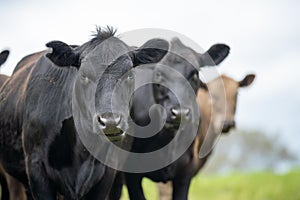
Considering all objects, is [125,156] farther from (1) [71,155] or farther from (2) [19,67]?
(2) [19,67]

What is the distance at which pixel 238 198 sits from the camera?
19047 millimetres

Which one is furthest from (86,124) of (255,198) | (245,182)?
(245,182)

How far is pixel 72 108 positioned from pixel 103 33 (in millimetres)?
840

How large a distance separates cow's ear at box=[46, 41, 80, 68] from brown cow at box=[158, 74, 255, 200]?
5.49 m

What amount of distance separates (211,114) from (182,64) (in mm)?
5071

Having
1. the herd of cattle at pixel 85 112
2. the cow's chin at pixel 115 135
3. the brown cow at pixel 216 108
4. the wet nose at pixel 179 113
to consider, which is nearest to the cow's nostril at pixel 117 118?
the herd of cattle at pixel 85 112

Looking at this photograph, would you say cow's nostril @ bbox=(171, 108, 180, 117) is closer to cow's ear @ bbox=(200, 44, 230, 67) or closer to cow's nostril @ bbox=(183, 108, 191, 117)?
cow's nostril @ bbox=(183, 108, 191, 117)

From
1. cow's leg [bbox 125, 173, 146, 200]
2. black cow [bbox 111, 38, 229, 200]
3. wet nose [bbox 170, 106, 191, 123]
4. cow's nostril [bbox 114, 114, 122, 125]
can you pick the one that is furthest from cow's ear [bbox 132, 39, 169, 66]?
cow's leg [bbox 125, 173, 146, 200]

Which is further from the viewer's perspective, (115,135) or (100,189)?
(100,189)

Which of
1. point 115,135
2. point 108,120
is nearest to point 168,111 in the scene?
point 115,135

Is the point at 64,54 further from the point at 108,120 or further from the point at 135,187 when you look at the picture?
Answer: the point at 135,187

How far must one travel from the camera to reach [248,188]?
1981cm

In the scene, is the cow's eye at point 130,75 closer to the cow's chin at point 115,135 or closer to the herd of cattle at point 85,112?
the herd of cattle at point 85,112

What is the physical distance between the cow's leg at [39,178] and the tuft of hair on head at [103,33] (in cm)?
138
